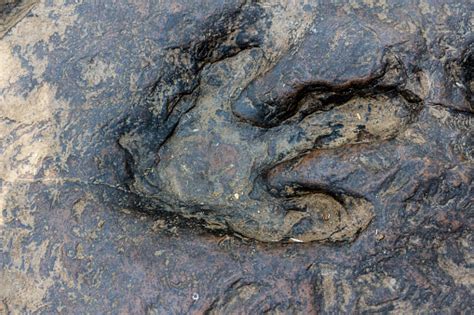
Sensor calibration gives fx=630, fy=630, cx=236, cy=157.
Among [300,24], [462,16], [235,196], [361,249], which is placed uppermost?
[300,24]

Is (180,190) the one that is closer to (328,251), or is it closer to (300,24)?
(328,251)

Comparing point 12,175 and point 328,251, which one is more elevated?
point 12,175

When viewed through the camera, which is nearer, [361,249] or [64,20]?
[361,249]

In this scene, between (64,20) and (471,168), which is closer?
(471,168)

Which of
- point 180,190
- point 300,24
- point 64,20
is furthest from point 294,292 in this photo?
point 64,20

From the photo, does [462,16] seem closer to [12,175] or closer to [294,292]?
[294,292]

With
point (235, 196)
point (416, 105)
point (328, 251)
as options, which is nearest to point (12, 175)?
point (235, 196)
